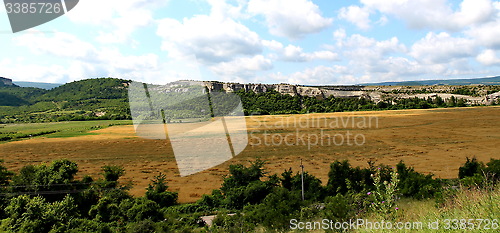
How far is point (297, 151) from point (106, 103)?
406 ft

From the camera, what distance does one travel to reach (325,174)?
81.3 feet

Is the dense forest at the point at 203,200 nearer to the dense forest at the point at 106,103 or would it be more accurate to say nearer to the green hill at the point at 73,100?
the dense forest at the point at 106,103

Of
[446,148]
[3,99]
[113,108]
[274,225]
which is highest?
[3,99]

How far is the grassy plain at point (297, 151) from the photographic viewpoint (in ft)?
87.1

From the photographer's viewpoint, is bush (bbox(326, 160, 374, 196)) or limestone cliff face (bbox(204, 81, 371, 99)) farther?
limestone cliff face (bbox(204, 81, 371, 99))

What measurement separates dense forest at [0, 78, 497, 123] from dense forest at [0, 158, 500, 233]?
253 feet

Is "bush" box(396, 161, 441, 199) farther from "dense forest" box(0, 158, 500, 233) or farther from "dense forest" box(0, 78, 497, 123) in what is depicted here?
"dense forest" box(0, 78, 497, 123)

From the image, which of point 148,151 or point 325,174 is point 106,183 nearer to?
point 325,174

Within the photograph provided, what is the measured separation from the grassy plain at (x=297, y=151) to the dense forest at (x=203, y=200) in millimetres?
3733

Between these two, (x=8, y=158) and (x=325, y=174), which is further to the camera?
(x=8, y=158)

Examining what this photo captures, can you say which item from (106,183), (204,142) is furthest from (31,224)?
(204,142)

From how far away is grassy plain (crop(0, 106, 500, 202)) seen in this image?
2655 cm

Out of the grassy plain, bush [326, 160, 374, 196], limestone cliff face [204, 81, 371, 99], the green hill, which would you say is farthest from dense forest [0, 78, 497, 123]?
bush [326, 160, 374, 196]

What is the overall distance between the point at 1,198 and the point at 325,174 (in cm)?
2345
